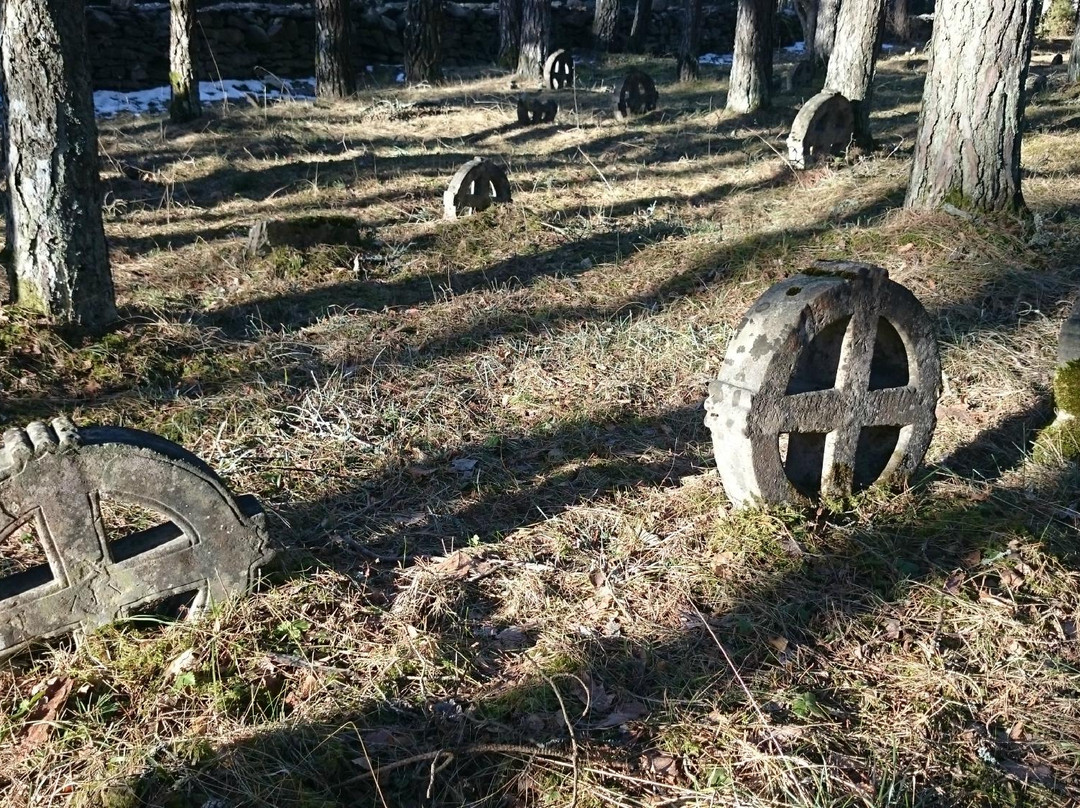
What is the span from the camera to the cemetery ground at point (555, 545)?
2631 mm

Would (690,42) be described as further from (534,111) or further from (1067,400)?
(1067,400)

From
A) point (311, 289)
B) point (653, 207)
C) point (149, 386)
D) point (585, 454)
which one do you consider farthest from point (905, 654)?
point (653, 207)

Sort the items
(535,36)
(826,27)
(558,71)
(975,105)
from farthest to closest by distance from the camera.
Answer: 1. (535,36)
2. (558,71)
3. (826,27)
4. (975,105)

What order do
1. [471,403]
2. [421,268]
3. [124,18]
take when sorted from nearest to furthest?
[471,403], [421,268], [124,18]

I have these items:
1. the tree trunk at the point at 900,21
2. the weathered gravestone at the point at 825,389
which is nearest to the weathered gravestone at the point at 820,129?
the weathered gravestone at the point at 825,389

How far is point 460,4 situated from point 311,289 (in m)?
15.7

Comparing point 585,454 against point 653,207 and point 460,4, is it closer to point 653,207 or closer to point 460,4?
point 653,207

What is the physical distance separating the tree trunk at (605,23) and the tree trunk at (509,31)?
8.18ft

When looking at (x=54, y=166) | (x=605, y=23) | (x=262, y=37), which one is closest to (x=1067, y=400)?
(x=54, y=166)

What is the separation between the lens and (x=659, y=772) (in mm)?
2596

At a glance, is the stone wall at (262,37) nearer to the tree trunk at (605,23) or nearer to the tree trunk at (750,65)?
the tree trunk at (605,23)

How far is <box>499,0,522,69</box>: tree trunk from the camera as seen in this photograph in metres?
18.1

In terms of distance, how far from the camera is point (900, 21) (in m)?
23.2

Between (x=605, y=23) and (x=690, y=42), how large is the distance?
16.0 ft
